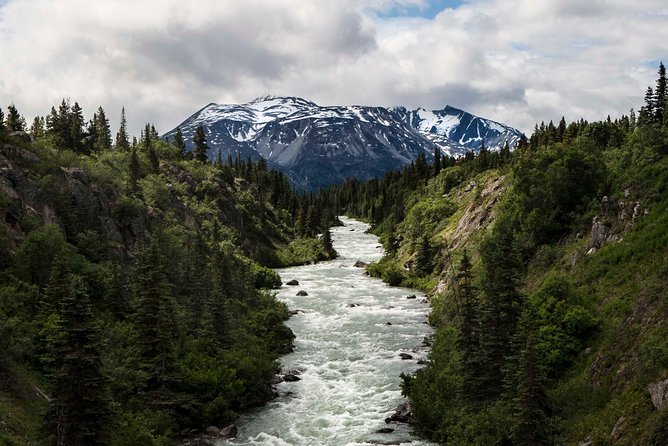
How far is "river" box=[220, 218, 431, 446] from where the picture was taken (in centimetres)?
3077

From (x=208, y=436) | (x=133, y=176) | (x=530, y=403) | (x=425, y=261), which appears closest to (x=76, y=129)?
(x=133, y=176)

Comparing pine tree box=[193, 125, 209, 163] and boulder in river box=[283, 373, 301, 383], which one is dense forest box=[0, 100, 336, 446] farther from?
pine tree box=[193, 125, 209, 163]

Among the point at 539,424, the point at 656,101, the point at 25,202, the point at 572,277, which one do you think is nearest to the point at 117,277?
the point at 25,202

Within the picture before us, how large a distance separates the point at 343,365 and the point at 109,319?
17882mm

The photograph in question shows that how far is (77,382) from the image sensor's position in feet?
69.0

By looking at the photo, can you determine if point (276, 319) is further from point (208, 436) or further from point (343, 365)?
point (208, 436)

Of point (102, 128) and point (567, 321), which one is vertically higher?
point (102, 128)

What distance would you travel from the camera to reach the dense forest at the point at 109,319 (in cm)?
2150

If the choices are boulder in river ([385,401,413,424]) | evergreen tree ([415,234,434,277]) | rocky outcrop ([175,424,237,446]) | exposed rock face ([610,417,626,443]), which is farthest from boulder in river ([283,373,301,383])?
evergreen tree ([415,234,434,277])

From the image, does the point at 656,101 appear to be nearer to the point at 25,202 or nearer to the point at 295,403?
the point at 295,403

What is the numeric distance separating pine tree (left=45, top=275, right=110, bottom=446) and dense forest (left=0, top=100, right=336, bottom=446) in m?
0.04

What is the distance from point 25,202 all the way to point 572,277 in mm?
41588

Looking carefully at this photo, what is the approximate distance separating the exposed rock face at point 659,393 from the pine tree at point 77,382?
21260 mm

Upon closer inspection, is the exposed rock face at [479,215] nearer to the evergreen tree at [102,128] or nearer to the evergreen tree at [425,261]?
the evergreen tree at [425,261]
